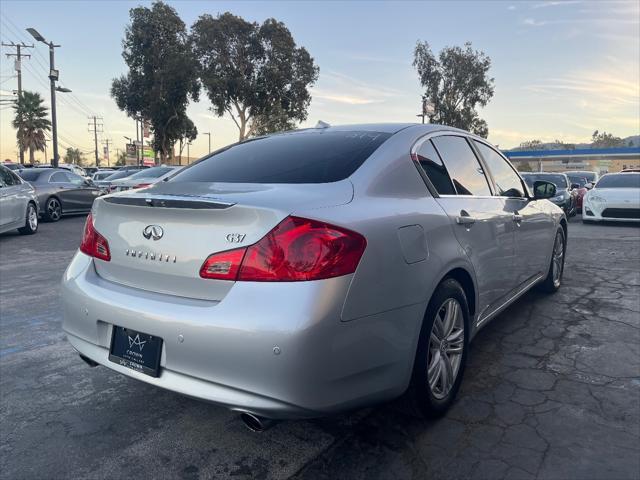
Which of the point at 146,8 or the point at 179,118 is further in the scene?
the point at 179,118

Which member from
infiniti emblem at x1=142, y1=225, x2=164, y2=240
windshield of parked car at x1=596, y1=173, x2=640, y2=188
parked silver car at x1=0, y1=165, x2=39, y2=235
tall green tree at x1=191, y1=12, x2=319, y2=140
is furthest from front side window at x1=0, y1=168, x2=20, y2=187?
tall green tree at x1=191, y1=12, x2=319, y2=140

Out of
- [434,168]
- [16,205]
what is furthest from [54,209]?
[434,168]

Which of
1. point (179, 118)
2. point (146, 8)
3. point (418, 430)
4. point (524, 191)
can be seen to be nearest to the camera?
point (418, 430)

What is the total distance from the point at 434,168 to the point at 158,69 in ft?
112

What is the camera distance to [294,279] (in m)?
2.04

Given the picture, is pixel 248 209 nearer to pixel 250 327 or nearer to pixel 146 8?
pixel 250 327

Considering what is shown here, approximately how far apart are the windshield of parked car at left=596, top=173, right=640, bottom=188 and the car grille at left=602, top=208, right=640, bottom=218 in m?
0.96

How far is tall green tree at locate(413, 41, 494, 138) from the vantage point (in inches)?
1554

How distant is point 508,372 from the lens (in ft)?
11.4

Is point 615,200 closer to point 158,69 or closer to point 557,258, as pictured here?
point 557,258

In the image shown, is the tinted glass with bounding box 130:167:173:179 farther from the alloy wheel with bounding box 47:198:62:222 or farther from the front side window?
the front side window

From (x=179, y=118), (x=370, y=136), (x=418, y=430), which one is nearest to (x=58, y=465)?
(x=418, y=430)

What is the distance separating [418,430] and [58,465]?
69.4 inches

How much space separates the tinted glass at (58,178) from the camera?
13.6 metres
